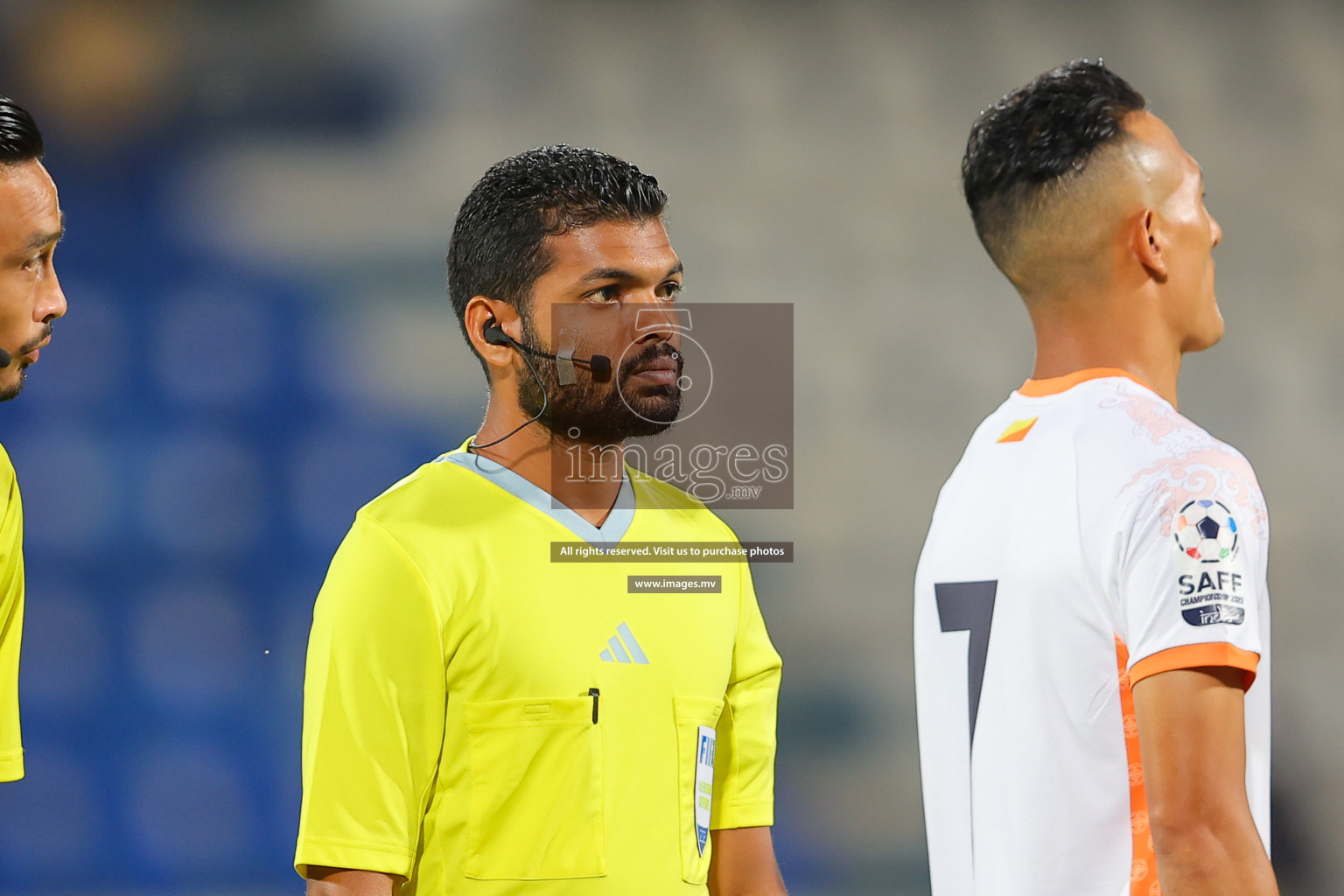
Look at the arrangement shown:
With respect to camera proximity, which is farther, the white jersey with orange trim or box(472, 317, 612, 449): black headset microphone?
box(472, 317, 612, 449): black headset microphone

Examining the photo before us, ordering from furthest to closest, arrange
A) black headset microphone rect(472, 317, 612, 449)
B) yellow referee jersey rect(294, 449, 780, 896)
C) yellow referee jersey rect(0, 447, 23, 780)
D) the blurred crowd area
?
the blurred crowd area
yellow referee jersey rect(0, 447, 23, 780)
black headset microphone rect(472, 317, 612, 449)
yellow referee jersey rect(294, 449, 780, 896)

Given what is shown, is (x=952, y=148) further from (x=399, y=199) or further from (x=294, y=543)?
→ (x=294, y=543)

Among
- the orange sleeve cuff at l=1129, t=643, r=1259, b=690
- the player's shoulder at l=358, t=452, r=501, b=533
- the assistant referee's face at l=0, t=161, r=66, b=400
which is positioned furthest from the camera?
the assistant referee's face at l=0, t=161, r=66, b=400

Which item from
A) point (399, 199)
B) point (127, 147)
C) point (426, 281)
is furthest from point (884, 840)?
point (127, 147)

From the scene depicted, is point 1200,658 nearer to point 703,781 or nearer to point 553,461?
point 703,781

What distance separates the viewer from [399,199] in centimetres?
286

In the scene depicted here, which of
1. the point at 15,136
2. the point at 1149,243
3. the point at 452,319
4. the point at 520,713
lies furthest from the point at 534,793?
the point at 452,319

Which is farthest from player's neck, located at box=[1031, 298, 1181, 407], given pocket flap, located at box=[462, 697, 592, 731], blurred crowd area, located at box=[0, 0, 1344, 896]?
blurred crowd area, located at box=[0, 0, 1344, 896]

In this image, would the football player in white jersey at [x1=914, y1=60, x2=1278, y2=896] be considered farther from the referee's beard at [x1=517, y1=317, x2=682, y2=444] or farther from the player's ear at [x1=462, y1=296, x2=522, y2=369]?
the player's ear at [x1=462, y1=296, x2=522, y2=369]

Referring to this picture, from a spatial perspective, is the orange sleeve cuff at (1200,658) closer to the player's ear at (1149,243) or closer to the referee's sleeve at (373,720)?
the player's ear at (1149,243)

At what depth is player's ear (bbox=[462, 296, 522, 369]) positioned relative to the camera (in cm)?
185

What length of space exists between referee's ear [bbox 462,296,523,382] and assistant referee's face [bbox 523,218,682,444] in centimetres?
3

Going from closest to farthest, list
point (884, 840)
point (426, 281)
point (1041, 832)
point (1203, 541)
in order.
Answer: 1. point (1203, 541)
2. point (1041, 832)
3. point (884, 840)
4. point (426, 281)

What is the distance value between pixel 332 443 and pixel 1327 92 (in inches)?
89.8
